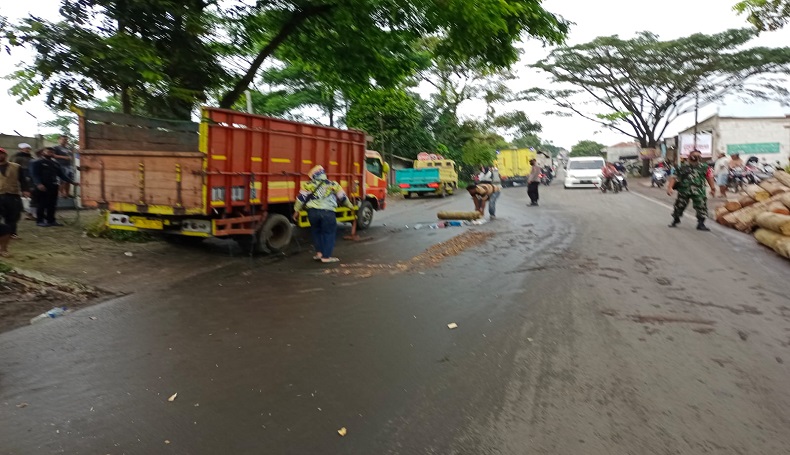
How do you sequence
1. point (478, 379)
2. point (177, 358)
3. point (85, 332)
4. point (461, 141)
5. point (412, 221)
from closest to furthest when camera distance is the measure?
point (478, 379) → point (177, 358) → point (85, 332) → point (412, 221) → point (461, 141)

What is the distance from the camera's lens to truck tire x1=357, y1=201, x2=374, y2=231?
1309 cm

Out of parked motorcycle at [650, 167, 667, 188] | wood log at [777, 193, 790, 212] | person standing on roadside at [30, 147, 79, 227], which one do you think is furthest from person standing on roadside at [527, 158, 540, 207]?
person standing on roadside at [30, 147, 79, 227]

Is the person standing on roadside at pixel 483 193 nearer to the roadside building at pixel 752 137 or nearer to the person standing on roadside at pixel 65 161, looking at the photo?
the person standing on roadside at pixel 65 161

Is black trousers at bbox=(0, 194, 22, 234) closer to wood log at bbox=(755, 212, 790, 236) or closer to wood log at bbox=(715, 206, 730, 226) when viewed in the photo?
wood log at bbox=(755, 212, 790, 236)

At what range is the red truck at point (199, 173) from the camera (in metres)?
8.24

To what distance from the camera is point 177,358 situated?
4371 millimetres

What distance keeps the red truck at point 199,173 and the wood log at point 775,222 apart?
26.1ft

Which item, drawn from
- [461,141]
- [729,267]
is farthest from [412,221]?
[461,141]

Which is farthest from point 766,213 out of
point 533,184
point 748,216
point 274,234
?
point 533,184

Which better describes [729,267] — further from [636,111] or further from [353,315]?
[636,111]

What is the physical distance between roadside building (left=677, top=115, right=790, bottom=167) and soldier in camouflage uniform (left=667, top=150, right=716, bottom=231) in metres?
29.4

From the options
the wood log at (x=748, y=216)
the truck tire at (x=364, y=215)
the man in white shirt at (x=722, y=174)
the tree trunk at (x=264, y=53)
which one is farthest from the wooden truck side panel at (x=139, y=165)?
the man in white shirt at (x=722, y=174)

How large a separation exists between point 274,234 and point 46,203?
4143mm

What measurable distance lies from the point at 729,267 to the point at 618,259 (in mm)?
1419
